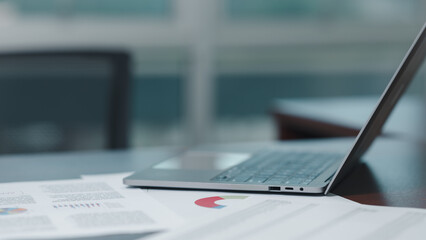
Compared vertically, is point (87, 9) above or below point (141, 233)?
above

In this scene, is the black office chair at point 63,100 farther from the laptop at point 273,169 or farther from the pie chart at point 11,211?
the pie chart at point 11,211

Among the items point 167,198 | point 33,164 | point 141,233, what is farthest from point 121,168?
point 141,233

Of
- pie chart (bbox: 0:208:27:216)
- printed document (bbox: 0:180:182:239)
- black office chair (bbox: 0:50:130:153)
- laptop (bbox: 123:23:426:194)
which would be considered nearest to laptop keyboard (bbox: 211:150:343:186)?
laptop (bbox: 123:23:426:194)

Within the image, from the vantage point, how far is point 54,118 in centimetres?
167

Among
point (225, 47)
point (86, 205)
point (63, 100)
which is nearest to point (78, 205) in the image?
point (86, 205)

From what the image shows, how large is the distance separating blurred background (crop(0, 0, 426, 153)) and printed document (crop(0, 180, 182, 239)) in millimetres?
2296

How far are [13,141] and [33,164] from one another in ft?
1.91

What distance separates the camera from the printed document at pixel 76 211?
25.3 inches

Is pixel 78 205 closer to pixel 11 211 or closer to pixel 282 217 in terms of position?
pixel 11 211

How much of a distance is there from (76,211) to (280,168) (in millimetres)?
329

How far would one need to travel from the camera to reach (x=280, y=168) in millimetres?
928

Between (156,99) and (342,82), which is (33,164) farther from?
(342,82)

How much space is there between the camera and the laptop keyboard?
835 millimetres

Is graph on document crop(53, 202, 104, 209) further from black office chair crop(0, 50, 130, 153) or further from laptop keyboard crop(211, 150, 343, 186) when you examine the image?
black office chair crop(0, 50, 130, 153)
